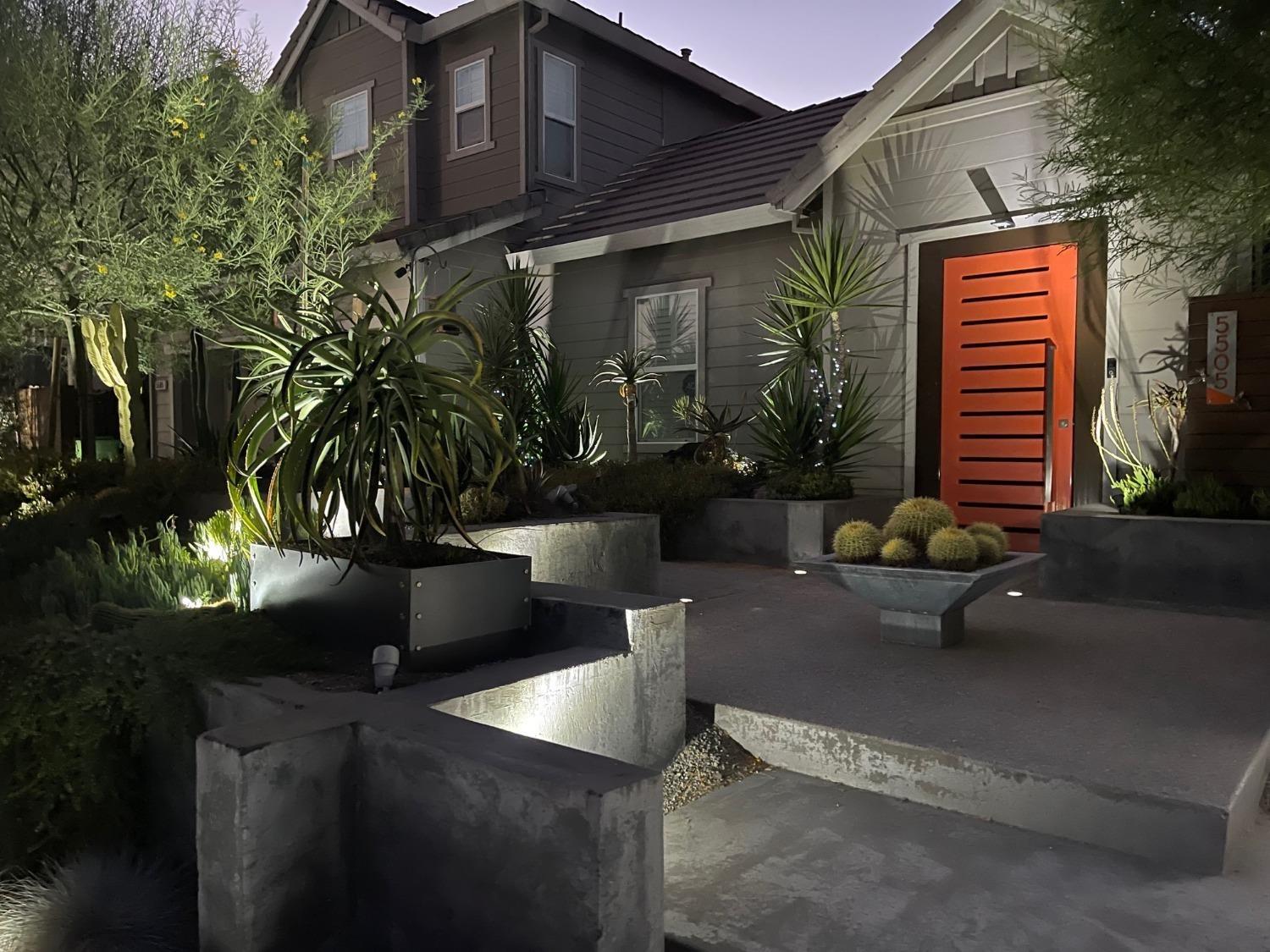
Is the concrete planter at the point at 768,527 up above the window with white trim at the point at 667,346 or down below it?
below

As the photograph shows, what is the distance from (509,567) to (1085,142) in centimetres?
373

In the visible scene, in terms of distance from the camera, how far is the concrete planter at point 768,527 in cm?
700

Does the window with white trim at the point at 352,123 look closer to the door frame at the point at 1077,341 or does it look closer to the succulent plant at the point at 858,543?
the door frame at the point at 1077,341

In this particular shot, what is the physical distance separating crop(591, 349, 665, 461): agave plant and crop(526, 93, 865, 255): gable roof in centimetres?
128

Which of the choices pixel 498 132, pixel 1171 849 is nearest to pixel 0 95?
pixel 498 132

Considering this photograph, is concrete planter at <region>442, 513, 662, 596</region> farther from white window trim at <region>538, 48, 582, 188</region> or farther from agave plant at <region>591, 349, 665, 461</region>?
white window trim at <region>538, 48, 582, 188</region>

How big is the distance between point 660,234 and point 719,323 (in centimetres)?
104

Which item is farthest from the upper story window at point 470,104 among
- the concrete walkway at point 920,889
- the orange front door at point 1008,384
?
the concrete walkway at point 920,889

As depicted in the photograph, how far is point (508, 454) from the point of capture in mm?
3098

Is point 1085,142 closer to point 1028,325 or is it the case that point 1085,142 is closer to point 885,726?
point 1028,325

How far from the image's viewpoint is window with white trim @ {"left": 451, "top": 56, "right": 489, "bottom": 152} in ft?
38.0

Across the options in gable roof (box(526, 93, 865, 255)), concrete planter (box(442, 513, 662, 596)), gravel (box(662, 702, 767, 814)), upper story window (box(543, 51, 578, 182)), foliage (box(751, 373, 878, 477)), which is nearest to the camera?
gravel (box(662, 702, 767, 814))

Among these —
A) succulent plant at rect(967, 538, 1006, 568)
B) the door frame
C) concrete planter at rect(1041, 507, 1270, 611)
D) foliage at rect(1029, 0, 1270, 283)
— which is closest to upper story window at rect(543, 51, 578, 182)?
the door frame

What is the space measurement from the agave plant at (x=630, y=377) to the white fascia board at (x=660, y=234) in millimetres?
1103
